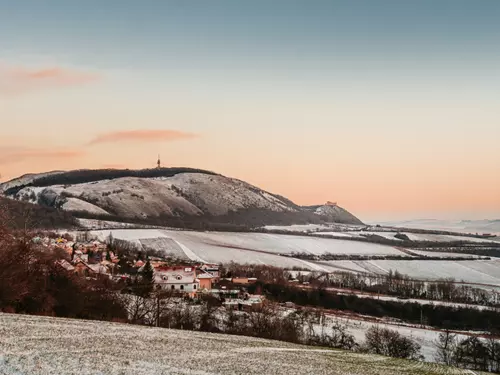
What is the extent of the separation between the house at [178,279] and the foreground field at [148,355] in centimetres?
7411

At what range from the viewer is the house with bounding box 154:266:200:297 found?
10824cm

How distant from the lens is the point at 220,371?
924 inches

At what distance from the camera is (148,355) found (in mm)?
24891

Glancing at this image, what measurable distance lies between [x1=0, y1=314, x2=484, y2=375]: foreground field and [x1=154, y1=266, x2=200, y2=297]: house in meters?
74.1

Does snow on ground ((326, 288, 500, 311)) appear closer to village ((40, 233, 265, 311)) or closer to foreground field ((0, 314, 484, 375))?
village ((40, 233, 265, 311))

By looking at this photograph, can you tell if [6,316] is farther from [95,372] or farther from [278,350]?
[278,350]

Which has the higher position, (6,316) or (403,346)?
(6,316)

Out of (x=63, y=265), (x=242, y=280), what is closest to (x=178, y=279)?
(x=242, y=280)

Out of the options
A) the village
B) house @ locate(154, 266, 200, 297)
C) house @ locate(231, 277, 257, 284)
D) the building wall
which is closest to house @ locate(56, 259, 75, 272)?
the village

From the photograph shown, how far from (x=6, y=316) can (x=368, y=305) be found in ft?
327

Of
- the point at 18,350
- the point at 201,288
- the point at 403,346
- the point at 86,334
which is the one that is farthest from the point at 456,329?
the point at 18,350

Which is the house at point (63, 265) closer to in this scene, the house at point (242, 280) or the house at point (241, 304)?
the house at point (241, 304)

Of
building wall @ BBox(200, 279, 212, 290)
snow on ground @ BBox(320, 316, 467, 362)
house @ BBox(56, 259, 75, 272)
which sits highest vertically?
house @ BBox(56, 259, 75, 272)

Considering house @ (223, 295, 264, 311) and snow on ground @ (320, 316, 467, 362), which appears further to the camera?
house @ (223, 295, 264, 311)
